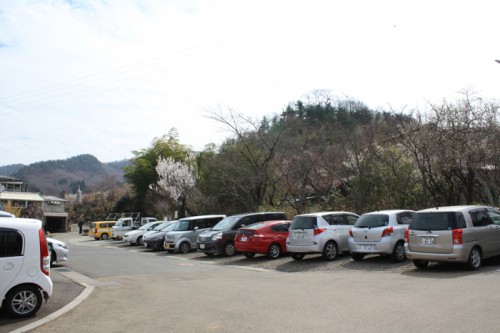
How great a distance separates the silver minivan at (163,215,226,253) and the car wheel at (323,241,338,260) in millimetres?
9072

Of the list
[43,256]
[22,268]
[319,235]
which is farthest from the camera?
[319,235]

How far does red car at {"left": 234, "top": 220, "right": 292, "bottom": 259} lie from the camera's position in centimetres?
1802

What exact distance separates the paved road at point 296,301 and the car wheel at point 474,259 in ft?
0.83

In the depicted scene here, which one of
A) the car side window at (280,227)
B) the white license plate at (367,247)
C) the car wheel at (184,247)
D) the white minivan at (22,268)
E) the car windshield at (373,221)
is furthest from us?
the car wheel at (184,247)

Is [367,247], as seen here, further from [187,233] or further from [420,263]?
[187,233]

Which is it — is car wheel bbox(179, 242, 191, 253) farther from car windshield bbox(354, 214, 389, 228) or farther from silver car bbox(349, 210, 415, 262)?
car windshield bbox(354, 214, 389, 228)

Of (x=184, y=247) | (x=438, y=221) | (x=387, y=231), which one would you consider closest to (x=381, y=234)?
(x=387, y=231)

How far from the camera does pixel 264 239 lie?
18.0 meters

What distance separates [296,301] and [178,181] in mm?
33694

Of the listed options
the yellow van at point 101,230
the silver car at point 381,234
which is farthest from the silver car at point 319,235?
the yellow van at point 101,230

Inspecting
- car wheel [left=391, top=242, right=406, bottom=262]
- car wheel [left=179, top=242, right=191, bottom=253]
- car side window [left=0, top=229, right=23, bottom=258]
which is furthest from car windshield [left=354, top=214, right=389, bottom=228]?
car wheel [left=179, top=242, right=191, bottom=253]

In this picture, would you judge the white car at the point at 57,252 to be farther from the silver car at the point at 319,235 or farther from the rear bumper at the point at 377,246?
the rear bumper at the point at 377,246

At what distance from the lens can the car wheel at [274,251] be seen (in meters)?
18.2

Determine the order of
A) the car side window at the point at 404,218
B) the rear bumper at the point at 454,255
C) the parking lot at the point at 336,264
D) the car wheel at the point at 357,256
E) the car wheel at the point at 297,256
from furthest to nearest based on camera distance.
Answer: the car wheel at the point at 297,256 → the car wheel at the point at 357,256 → the car side window at the point at 404,218 → the parking lot at the point at 336,264 → the rear bumper at the point at 454,255
